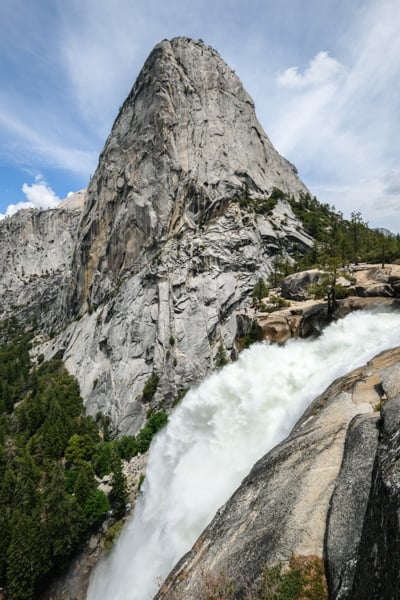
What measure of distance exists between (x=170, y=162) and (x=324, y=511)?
84435 millimetres

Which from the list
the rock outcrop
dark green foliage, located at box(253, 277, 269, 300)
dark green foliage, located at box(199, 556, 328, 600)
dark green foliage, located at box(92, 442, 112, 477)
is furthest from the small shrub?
dark green foliage, located at box(253, 277, 269, 300)

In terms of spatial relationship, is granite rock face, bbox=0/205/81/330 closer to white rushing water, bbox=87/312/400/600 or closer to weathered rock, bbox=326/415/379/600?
white rushing water, bbox=87/312/400/600

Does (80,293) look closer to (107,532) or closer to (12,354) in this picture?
(12,354)

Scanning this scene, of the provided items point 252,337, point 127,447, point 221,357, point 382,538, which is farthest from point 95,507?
point 382,538

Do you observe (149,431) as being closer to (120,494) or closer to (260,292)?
(120,494)

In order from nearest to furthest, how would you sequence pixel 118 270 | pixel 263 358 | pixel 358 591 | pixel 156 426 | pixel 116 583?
pixel 358 591 < pixel 116 583 < pixel 263 358 < pixel 156 426 < pixel 118 270

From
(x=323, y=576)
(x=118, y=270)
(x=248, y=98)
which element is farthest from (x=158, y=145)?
(x=323, y=576)

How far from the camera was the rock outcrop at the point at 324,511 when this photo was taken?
5957 millimetres

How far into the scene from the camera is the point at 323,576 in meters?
7.52

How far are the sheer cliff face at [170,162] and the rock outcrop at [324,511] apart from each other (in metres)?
66.0

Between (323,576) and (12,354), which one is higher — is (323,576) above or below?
above

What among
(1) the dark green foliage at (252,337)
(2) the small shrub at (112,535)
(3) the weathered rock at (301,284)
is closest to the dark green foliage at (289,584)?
(2) the small shrub at (112,535)

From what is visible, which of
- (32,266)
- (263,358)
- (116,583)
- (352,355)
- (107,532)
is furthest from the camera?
(32,266)

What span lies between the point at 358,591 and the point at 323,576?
2.20 meters
